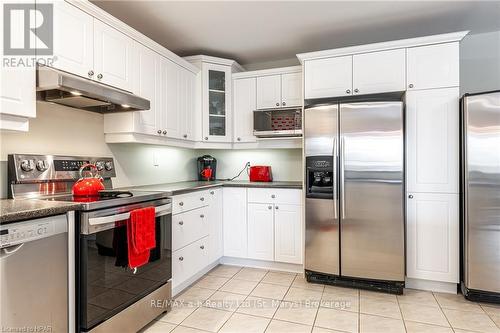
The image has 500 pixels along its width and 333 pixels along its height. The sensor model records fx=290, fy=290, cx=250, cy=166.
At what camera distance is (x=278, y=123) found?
3.31 metres

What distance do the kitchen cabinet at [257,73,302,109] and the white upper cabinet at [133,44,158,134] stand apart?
1241 mm

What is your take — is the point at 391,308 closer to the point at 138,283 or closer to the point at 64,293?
the point at 138,283

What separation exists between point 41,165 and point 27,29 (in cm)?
86

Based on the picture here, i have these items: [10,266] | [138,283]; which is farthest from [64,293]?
[138,283]

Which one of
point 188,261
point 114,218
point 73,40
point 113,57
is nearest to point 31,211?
point 114,218

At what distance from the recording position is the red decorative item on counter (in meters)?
3.59

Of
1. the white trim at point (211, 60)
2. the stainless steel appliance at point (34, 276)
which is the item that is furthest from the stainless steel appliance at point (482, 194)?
the stainless steel appliance at point (34, 276)

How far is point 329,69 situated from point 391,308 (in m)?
2.23

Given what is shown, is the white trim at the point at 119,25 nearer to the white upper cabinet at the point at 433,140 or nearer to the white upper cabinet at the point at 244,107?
the white upper cabinet at the point at 244,107

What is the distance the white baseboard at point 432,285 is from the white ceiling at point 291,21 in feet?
8.03

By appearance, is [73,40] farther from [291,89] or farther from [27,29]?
[291,89]

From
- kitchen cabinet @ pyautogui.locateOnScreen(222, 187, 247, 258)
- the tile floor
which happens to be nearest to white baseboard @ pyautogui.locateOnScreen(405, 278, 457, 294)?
the tile floor

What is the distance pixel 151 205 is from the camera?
2094 mm

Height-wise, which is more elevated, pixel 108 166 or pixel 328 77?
pixel 328 77
